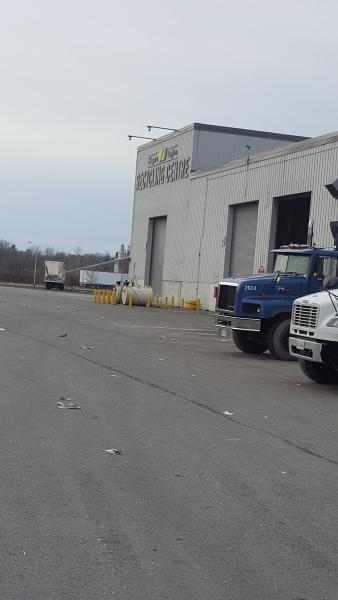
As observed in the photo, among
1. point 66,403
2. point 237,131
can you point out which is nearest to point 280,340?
point 66,403

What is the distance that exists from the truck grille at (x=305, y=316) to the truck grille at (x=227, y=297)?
550 cm

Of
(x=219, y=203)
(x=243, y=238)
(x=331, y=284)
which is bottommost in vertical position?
(x=331, y=284)

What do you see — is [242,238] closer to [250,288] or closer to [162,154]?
[162,154]

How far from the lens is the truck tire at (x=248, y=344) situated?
70.4ft

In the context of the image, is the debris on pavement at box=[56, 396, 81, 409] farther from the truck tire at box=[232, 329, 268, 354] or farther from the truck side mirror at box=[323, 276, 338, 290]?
the truck tire at box=[232, 329, 268, 354]

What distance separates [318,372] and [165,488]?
9.12m

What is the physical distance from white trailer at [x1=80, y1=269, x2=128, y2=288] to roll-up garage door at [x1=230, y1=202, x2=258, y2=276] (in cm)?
8876

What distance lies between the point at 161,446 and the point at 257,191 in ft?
123

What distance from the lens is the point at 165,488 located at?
7.26 metres

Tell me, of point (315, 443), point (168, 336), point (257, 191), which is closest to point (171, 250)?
point (257, 191)

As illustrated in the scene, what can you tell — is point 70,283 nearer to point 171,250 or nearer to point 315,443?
point 171,250

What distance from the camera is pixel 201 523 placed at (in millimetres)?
6309

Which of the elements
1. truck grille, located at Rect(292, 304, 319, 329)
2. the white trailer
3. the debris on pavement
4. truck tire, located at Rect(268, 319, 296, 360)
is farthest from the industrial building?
the white trailer

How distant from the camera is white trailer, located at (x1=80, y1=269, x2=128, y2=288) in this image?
139 metres
